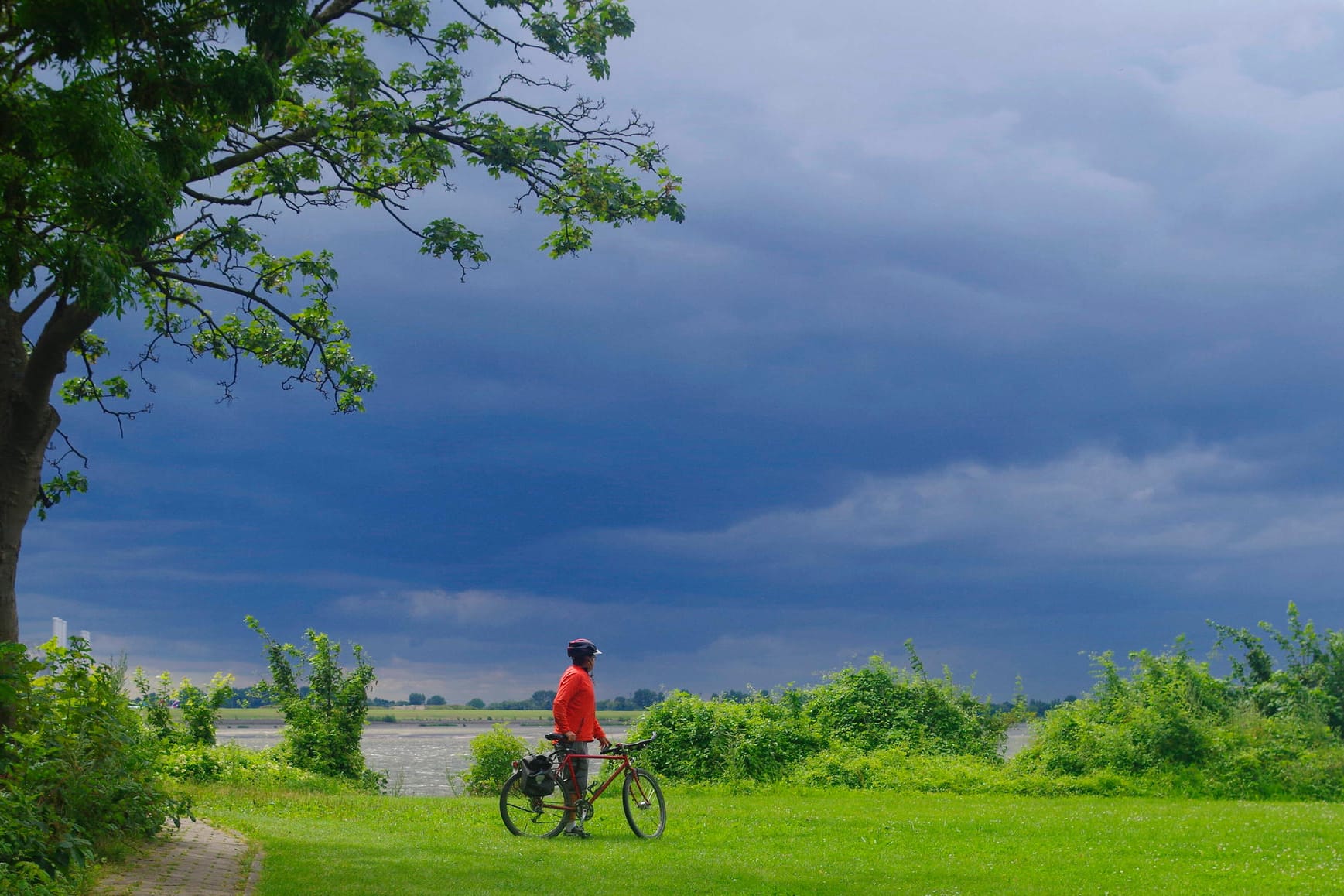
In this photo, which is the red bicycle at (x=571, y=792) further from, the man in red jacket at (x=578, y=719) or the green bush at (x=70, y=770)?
the green bush at (x=70, y=770)

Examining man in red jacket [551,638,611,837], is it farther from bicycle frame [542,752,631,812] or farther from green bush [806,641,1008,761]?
green bush [806,641,1008,761]

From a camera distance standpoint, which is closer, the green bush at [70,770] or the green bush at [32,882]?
the green bush at [32,882]

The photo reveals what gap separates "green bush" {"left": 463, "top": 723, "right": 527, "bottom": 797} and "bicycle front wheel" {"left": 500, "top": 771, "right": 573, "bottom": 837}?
258 inches

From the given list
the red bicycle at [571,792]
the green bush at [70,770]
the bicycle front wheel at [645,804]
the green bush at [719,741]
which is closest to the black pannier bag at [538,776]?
the red bicycle at [571,792]

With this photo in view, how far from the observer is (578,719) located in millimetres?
14258

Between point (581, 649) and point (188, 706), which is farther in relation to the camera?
point (188, 706)

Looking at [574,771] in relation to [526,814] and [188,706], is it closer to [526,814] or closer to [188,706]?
[526,814]

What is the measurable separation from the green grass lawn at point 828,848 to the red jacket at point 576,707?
55.6 inches

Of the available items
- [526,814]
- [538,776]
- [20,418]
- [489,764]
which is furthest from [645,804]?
[20,418]

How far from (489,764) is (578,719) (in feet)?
27.3

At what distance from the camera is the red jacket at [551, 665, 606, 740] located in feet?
46.8

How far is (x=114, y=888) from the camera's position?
9.67 meters

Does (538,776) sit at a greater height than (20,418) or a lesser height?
lesser

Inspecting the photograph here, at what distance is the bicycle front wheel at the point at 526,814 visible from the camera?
14219 millimetres
